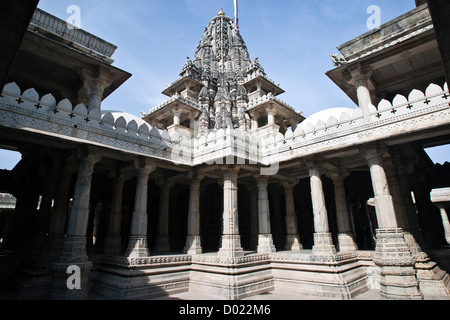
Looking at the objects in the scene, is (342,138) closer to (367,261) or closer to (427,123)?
(427,123)

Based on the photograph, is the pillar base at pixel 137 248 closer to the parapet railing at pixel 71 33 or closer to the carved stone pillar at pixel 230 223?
the carved stone pillar at pixel 230 223

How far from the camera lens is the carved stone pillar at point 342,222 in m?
13.1

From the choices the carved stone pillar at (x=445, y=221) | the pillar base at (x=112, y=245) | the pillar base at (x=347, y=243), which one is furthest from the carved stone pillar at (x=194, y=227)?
the carved stone pillar at (x=445, y=221)

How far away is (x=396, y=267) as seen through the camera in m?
9.23

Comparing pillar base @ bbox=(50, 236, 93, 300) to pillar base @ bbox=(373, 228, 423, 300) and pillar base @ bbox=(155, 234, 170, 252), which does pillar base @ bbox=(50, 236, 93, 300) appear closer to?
pillar base @ bbox=(155, 234, 170, 252)

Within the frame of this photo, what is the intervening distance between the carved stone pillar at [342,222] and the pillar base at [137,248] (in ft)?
32.1

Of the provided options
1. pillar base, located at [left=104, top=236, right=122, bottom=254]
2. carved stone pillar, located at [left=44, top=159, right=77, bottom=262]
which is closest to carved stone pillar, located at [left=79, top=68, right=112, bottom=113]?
carved stone pillar, located at [left=44, top=159, right=77, bottom=262]

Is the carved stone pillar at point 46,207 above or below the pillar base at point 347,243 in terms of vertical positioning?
above

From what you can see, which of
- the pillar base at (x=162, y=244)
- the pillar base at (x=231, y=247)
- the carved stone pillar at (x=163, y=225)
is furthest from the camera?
the carved stone pillar at (x=163, y=225)

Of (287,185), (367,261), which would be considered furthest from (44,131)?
(367,261)

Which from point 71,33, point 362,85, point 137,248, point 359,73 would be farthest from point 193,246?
point 71,33

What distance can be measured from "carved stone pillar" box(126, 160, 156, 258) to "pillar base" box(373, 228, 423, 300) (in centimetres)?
958

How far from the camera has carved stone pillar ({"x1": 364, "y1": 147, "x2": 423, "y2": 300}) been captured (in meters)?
9.02
